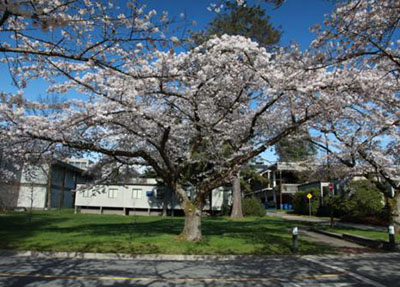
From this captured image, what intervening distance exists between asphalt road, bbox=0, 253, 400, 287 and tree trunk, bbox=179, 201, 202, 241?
305 centimetres

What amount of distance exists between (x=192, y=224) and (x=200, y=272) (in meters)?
4.88

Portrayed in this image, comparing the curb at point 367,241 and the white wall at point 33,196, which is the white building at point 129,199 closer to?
the white wall at point 33,196

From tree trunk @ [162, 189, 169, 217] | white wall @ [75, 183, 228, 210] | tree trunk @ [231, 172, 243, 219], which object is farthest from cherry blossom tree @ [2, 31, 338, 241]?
white wall @ [75, 183, 228, 210]

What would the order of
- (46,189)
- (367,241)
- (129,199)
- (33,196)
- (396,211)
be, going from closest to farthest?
(367,241) < (396,211) < (129,199) < (33,196) < (46,189)

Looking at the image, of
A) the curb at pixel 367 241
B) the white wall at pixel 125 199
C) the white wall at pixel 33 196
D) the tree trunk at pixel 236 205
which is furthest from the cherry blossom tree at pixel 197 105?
the white wall at pixel 33 196

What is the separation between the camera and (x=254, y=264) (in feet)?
32.0

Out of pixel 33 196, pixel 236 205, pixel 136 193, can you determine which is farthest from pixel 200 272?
pixel 33 196

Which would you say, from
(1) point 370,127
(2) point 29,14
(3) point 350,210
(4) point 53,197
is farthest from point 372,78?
(4) point 53,197

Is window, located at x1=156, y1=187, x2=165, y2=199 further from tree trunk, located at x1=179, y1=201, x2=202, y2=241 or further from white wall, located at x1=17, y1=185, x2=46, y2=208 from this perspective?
tree trunk, located at x1=179, y1=201, x2=202, y2=241

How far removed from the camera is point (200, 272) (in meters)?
8.34

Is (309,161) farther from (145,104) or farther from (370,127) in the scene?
(145,104)

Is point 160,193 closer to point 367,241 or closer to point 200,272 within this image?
point 367,241

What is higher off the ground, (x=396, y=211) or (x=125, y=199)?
(x=125, y=199)

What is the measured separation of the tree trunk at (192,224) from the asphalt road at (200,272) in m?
3.05
